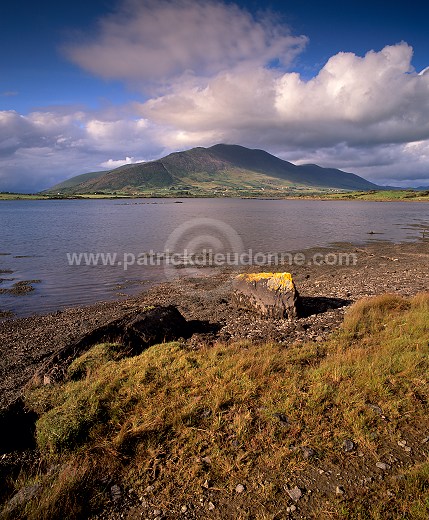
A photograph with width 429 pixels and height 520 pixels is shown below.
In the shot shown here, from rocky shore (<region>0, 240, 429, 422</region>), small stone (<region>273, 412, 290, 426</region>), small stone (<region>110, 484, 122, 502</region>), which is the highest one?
small stone (<region>273, 412, 290, 426</region>)

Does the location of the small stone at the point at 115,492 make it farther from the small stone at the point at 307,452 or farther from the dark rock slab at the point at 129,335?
the dark rock slab at the point at 129,335

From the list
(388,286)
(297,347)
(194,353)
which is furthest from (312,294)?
(194,353)

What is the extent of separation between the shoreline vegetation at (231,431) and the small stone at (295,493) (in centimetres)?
2

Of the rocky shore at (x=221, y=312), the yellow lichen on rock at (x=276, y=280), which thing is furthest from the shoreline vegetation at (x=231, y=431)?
the yellow lichen on rock at (x=276, y=280)

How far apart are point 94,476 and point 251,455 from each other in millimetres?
3190

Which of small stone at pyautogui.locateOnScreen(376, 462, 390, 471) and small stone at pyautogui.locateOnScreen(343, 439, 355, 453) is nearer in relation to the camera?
small stone at pyautogui.locateOnScreen(376, 462, 390, 471)

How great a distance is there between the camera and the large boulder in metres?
16.4

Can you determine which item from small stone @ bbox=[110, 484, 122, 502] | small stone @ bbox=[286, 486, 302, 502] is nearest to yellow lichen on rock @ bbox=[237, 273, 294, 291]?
small stone @ bbox=[286, 486, 302, 502]

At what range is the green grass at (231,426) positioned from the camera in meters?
5.59

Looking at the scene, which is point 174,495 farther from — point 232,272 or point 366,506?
point 232,272

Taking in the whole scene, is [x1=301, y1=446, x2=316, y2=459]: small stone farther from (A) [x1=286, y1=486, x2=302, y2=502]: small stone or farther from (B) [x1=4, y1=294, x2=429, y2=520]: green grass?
(A) [x1=286, y1=486, x2=302, y2=502]: small stone

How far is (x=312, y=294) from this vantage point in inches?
882

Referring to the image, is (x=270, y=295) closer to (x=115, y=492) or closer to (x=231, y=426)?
(x=231, y=426)

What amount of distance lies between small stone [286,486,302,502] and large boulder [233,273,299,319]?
10.9 metres
